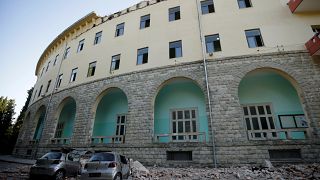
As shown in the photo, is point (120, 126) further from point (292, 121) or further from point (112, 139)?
point (292, 121)

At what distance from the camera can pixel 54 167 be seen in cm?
778

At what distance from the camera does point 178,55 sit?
13.9m

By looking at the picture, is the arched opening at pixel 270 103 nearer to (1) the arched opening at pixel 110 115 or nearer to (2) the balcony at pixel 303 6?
(2) the balcony at pixel 303 6

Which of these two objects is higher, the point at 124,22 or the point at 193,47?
the point at 124,22

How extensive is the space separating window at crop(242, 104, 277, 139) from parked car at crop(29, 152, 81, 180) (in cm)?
1112

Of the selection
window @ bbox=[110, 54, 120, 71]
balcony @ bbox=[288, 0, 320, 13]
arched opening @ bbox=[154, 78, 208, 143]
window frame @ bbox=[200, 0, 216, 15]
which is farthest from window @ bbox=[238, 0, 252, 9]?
window @ bbox=[110, 54, 120, 71]

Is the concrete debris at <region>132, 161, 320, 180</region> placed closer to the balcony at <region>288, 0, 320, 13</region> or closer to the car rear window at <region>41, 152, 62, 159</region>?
the car rear window at <region>41, 152, 62, 159</region>

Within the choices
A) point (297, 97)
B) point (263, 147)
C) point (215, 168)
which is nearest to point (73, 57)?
point (215, 168)

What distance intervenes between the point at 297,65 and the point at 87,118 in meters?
15.8

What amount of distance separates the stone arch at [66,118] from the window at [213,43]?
14.3 metres

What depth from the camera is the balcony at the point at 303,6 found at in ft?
38.6

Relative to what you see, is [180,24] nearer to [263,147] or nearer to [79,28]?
[263,147]

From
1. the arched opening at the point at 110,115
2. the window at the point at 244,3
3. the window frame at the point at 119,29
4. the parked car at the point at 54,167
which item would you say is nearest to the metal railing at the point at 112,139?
the arched opening at the point at 110,115

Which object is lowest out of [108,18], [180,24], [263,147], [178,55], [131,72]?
[263,147]
